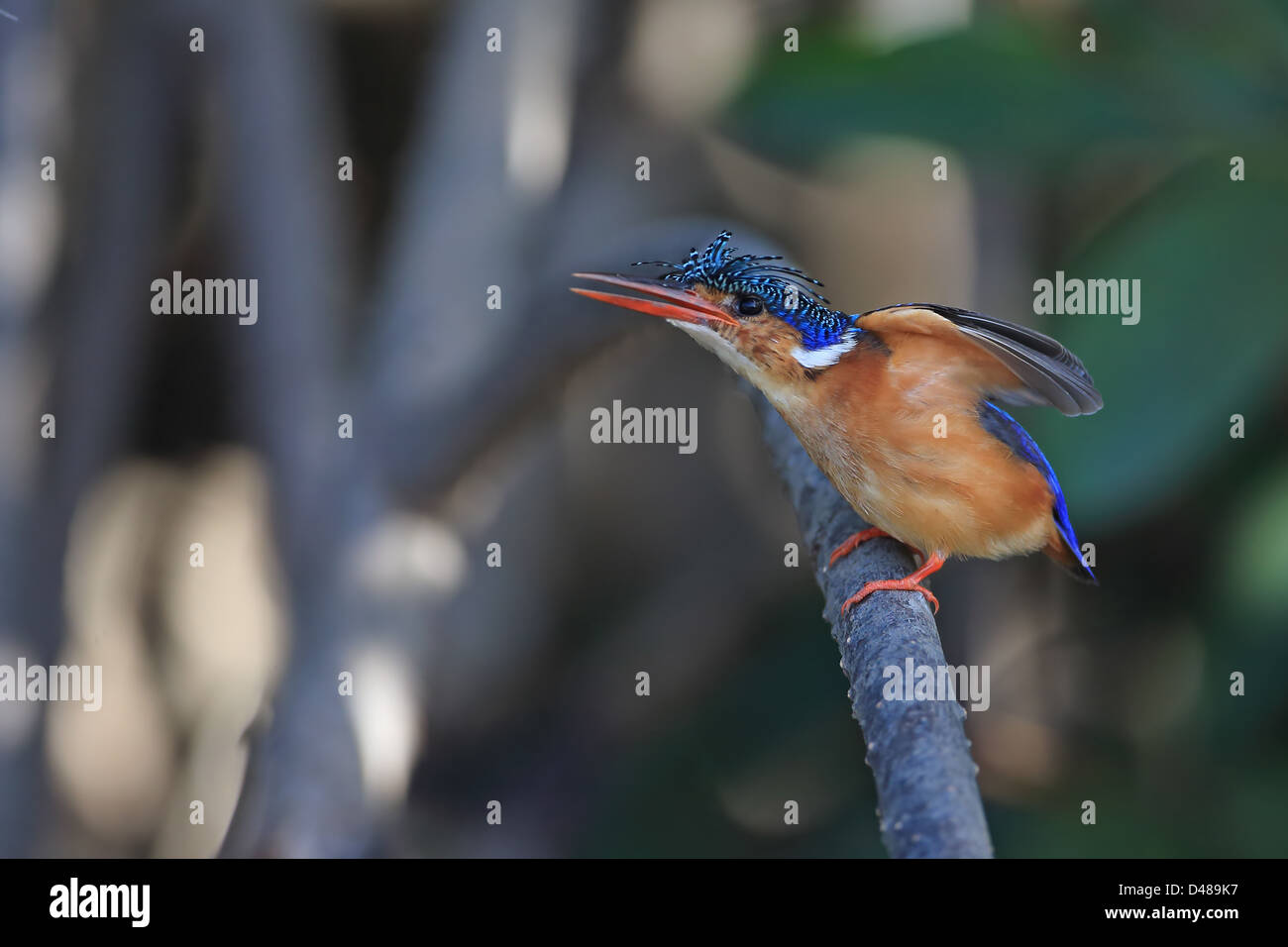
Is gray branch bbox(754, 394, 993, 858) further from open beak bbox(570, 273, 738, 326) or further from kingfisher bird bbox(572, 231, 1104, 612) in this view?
open beak bbox(570, 273, 738, 326)

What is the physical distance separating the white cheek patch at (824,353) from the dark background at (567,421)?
47 centimetres

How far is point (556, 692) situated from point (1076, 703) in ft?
5.41

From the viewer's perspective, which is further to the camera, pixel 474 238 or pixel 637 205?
pixel 637 205

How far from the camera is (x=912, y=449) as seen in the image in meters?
2.00

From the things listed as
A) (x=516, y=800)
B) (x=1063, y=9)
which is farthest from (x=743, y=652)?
(x=1063, y=9)

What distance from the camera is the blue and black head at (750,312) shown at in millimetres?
2045

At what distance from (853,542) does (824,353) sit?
32 centimetres

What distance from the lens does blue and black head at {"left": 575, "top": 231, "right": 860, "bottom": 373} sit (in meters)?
2.04

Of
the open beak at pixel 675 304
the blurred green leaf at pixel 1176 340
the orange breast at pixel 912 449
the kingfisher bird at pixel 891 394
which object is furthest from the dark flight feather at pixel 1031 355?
the blurred green leaf at pixel 1176 340

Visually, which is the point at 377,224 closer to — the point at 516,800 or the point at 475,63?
the point at 475,63

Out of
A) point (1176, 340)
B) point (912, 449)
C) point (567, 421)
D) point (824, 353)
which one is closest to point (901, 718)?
A: point (912, 449)

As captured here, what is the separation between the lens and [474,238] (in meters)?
3.24

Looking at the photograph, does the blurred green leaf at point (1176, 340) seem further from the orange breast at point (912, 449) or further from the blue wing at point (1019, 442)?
the orange breast at point (912, 449)
